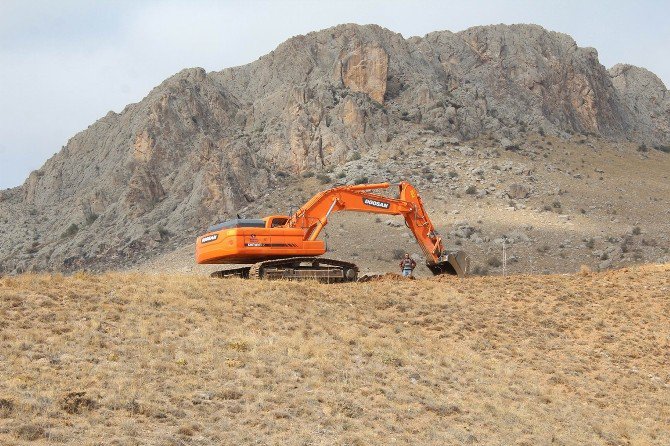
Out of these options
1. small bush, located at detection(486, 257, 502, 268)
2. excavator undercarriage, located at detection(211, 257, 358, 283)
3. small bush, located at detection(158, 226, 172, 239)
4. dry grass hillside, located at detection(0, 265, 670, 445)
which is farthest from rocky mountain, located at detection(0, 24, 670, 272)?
dry grass hillside, located at detection(0, 265, 670, 445)

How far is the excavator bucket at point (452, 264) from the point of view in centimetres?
2877

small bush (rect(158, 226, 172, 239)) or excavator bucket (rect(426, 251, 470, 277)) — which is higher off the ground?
small bush (rect(158, 226, 172, 239))

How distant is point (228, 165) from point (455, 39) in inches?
1325

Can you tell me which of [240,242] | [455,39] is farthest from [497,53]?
[240,242]

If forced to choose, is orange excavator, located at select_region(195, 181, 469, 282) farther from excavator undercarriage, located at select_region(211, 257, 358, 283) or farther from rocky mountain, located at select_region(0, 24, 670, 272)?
rocky mountain, located at select_region(0, 24, 670, 272)

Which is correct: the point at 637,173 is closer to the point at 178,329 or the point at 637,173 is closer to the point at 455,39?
the point at 455,39

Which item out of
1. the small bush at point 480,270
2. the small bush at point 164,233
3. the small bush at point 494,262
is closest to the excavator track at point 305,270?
the small bush at point 480,270

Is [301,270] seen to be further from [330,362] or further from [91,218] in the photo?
[91,218]

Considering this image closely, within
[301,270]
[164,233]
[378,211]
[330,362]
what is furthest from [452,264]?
[164,233]

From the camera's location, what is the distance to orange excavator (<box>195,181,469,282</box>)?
86.1ft

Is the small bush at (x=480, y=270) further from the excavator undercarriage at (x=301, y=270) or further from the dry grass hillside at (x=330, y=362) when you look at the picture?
the excavator undercarriage at (x=301, y=270)

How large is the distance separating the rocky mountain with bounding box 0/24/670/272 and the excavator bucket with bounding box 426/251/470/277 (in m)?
32.3

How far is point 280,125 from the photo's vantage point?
7100cm

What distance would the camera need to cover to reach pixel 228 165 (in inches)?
2530
